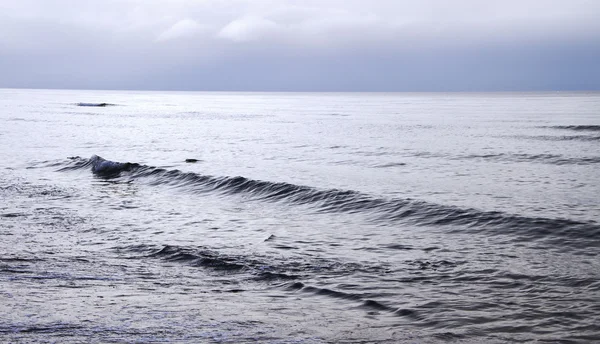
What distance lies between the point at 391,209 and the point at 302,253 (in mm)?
5210

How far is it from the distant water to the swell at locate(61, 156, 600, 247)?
0.23 feet

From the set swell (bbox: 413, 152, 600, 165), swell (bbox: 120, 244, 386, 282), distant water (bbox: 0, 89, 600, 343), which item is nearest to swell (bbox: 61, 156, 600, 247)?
distant water (bbox: 0, 89, 600, 343)

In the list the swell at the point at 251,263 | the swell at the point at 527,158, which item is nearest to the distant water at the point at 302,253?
the swell at the point at 251,263

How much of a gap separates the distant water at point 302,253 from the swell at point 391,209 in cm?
7

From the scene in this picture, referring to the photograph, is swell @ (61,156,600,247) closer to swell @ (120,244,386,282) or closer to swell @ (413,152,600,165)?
swell @ (120,244,386,282)

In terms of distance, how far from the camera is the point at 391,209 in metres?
15.7

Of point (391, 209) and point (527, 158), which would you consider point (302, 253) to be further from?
point (527, 158)

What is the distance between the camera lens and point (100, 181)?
71.5ft

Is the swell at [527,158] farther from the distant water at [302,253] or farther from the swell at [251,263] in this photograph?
the swell at [251,263]

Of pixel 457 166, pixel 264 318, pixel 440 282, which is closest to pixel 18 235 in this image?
pixel 264 318

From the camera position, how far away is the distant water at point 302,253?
723 cm

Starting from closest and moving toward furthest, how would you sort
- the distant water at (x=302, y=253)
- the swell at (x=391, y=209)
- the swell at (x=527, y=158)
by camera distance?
the distant water at (x=302, y=253)
the swell at (x=391, y=209)
the swell at (x=527, y=158)

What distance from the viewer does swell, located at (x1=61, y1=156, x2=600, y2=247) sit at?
1280 centimetres

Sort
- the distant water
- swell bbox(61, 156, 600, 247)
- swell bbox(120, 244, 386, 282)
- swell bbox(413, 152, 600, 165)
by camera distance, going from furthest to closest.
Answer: swell bbox(413, 152, 600, 165) < swell bbox(61, 156, 600, 247) < swell bbox(120, 244, 386, 282) < the distant water
